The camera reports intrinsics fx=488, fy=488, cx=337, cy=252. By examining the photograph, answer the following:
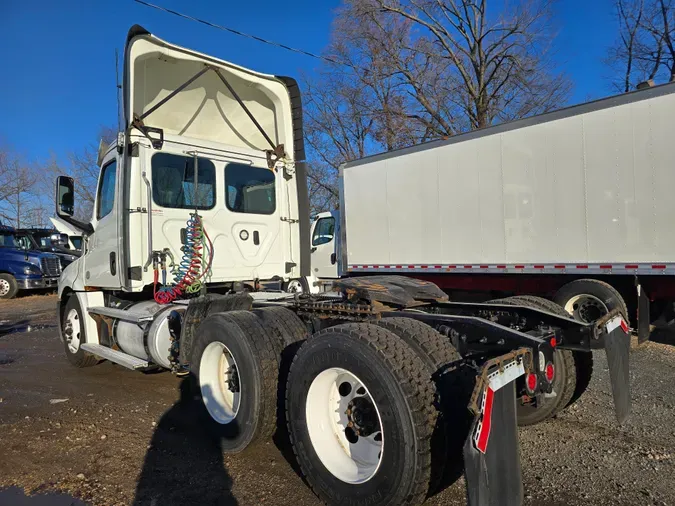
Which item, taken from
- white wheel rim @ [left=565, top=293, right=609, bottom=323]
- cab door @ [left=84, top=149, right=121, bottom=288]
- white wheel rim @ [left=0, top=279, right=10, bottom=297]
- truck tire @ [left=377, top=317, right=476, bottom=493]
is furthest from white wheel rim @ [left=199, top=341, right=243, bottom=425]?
white wheel rim @ [left=0, top=279, right=10, bottom=297]

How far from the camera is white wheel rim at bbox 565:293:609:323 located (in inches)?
291

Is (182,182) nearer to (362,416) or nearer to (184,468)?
(184,468)

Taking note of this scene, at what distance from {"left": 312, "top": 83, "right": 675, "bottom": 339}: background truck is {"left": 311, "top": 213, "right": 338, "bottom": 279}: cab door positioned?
219cm

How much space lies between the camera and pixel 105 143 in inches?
244

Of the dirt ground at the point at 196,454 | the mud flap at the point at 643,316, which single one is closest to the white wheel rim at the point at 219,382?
the dirt ground at the point at 196,454

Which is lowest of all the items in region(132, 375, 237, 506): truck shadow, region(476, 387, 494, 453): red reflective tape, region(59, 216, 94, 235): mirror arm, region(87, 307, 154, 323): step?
region(132, 375, 237, 506): truck shadow

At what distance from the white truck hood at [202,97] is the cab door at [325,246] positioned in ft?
21.4

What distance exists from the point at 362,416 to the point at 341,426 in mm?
283

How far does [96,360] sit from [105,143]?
9.44 ft

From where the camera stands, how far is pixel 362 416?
285 cm

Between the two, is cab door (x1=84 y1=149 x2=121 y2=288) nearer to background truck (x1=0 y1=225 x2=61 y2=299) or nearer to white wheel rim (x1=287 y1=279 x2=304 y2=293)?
white wheel rim (x1=287 y1=279 x2=304 y2=293)

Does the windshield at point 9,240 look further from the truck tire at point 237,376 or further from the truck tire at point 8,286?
the truck tire at point 237,376

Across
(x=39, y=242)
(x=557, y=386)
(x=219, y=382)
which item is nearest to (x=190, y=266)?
(x=219, y=382)

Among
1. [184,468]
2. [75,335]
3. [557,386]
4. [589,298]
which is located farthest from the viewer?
[589,298]
